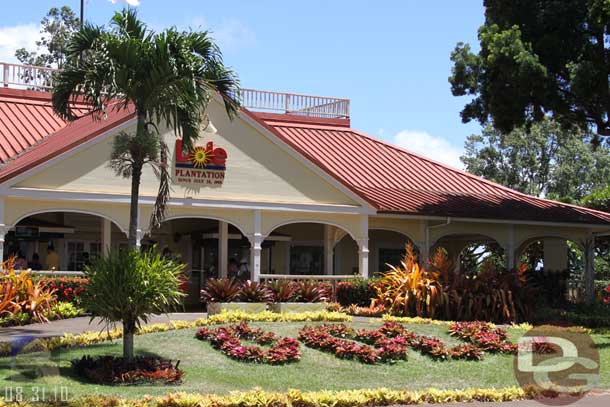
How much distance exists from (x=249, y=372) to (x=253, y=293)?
7.20 m

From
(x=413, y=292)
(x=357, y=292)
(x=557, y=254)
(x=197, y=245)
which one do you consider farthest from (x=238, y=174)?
(x=557, y=254)

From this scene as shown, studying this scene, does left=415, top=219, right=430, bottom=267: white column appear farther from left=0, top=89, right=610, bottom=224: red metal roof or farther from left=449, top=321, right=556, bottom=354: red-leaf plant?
left=449, top=321, right=556, bottom=354: red-leaf plant

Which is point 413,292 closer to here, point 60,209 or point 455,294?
point 455,294

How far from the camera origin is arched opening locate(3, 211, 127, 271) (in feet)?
80.2

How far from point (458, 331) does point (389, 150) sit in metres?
15.4

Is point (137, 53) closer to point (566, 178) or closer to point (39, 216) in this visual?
point (39, 216)

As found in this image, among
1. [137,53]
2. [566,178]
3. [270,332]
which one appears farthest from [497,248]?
[137,53]

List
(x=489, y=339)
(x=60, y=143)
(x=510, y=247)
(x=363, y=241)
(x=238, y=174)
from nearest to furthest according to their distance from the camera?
(x=489, y=339) < (x=60, y=143) < (x=238, y=174) < (x=363, y=241) < (x=510, y=247)

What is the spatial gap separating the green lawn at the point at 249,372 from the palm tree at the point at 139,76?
7.13 ft

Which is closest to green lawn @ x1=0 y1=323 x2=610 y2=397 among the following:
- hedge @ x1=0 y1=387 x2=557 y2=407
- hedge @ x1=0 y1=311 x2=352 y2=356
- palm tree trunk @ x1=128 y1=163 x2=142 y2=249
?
hedge @ x1=0 y1=311 x2=352 y2=356

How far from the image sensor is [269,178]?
2408 centimetres

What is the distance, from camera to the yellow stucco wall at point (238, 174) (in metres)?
21.9

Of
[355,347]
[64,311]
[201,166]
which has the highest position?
[201,166]

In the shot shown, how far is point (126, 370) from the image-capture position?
1311cm
